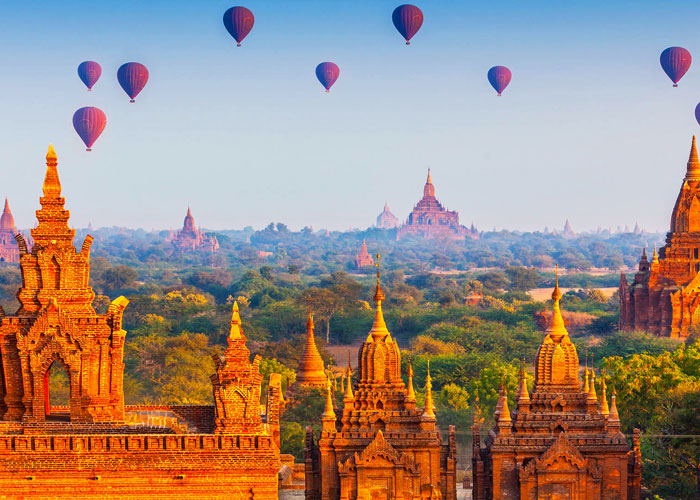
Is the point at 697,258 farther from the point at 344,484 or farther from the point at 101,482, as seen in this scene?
the point at 101,482

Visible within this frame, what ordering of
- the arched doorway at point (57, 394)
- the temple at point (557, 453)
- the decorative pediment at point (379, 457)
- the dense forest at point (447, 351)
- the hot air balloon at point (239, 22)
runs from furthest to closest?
the hot air balloon at point (239, 22)
the dense forest at point (447, 351)
the decorative pediment at point (379, 457)
the temple at point (557, 453)
the arched doorway at point (57, 394)

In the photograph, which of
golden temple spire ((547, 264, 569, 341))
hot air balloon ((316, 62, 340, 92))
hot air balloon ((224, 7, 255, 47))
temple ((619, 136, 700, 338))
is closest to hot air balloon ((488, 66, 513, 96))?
hot air balloon ((316, 62, 340, 92))

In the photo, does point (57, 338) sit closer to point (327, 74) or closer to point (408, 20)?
point (408, 20)

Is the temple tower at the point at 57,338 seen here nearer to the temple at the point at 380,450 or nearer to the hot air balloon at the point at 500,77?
the temple at the point at 380,450

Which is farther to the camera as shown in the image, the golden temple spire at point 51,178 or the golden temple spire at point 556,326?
the golden temple spire at point 556,326

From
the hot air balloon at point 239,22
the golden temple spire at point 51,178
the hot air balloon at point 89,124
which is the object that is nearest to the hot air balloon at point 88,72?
the hot air balloon at point 89,124

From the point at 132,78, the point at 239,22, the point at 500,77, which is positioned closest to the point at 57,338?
the point at 239,22

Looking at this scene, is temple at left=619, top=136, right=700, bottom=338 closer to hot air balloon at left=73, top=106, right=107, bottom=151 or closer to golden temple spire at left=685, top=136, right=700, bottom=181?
golden temple spire at left=685, top=136, right=700, bottom=181
